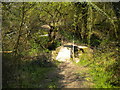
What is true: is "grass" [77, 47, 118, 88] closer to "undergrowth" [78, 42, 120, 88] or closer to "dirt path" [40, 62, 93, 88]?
"undergrowth" [78, 42, 120, 88]

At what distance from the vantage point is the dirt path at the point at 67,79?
530cm

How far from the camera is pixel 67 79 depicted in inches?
234

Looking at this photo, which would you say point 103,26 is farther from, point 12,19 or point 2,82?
point 2,82

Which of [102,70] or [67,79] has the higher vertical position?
[102,70]

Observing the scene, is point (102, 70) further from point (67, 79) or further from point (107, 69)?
point (67, 79)

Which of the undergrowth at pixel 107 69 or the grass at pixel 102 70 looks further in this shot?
the grass at pixel 102 70

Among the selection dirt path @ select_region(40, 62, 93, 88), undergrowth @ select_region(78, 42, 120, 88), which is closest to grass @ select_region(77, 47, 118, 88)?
undergrowth @ select_region(78, 42, 120, 88)

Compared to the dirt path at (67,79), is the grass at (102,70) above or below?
above

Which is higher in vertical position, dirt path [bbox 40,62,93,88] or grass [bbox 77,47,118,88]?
grass [bbox 77,47,118,88]

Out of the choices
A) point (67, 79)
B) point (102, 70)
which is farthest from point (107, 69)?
point (67, 79)

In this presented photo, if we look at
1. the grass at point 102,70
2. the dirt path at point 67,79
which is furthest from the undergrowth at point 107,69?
the dirt path at point 67,79

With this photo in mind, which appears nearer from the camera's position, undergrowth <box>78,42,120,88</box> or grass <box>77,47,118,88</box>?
undergrowth <box>78,42,120,88</box>

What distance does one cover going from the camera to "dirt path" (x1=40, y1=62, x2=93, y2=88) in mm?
5297

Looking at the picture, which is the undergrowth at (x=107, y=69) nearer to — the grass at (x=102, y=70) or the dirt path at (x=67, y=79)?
the grass at (x=102, y=70)
